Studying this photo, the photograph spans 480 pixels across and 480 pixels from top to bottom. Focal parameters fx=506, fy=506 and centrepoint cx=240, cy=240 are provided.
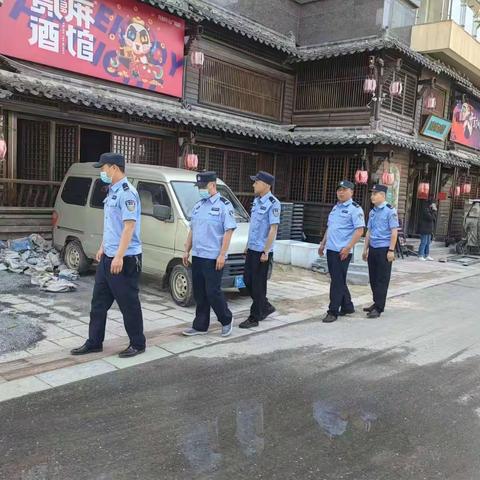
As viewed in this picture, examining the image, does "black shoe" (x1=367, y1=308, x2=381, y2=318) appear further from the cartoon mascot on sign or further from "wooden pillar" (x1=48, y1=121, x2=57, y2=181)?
the cartoon mascot on sign

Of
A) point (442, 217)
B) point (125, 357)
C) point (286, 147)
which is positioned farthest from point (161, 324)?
point (442, 217)

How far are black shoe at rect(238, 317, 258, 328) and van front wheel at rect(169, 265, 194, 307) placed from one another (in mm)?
1022

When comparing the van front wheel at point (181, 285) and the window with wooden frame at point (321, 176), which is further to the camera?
the window with wooden frame at point (321, 176)

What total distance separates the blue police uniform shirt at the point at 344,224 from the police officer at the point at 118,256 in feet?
9.49

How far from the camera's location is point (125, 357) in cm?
486

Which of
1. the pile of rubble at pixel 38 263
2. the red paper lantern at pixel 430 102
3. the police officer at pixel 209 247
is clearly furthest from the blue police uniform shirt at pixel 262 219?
the red paper lantern at pixel 430 102

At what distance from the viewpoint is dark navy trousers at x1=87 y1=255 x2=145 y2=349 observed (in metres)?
4.72

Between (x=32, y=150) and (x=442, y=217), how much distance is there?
1504 centimetres

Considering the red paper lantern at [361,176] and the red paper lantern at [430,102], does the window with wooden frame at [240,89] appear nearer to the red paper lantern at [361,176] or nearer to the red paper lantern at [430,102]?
the red paper lantern at [361,176]

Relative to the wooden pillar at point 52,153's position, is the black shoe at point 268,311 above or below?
below

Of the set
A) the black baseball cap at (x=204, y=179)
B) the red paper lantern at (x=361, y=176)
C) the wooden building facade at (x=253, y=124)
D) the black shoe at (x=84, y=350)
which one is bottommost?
the black shoe at (x=84, y=350)

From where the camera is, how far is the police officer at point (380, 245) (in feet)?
23.1

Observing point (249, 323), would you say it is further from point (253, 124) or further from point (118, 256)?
point (253, 124)

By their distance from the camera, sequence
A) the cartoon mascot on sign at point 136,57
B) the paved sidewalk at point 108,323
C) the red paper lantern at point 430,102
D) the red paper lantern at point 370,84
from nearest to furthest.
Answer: the paved sidewalk at point 108,323 < the cartoon mascot on sign at point 136,57 < the red paper lantern at point 370,84 < the red paper lantern at point 430,102
